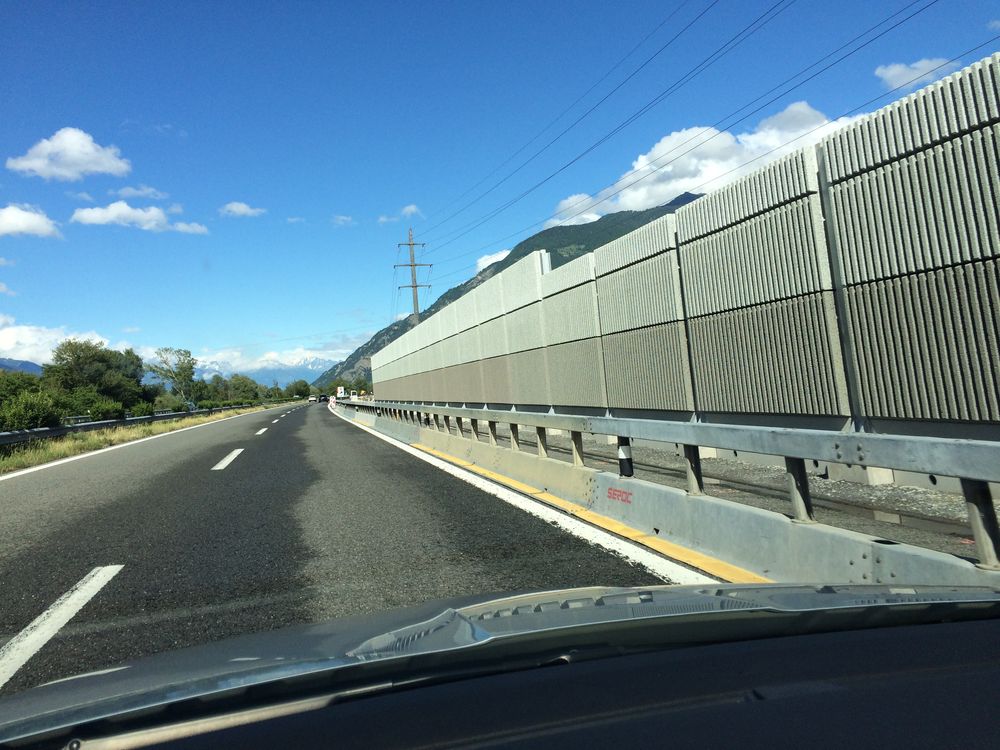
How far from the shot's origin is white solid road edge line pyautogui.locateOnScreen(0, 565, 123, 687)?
13.5ft

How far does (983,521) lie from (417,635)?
2.89m

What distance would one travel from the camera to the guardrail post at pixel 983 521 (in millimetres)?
3611

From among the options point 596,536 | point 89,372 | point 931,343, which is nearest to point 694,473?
point 596,536

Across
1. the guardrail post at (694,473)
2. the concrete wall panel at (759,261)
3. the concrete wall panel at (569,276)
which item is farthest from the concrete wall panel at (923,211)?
the concrete wall panel at (569,276)

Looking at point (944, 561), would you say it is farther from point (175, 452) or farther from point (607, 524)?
point (175, 452)

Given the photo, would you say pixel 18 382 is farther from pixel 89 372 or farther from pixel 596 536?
pixel 596 536

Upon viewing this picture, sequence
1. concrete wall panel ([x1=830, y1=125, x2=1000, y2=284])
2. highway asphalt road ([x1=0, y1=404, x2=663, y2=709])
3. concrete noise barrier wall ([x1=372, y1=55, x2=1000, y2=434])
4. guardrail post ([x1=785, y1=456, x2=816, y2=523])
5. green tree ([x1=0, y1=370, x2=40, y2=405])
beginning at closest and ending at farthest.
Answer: highway asphalt road ([x1=0, y1=404, x2=663, y2=709]), guardrail post ([x1=785, y1=456, x2=816, y2=523]), concrete wall panel ([x1=830, y1=125, x2=1000, y2=284]), concrete noise barrier wall ([x1=372, y1=55, x2=1000, y2=434]), green tree ([x1=0, y1=370, x2=40, y2=405])

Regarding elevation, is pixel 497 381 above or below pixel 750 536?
above

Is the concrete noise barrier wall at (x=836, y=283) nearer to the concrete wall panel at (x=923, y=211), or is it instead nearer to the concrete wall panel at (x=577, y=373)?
the concrete wall panel at (x=923, y=211)

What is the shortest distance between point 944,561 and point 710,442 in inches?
86.1

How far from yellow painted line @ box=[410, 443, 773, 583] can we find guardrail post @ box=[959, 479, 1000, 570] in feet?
4.91

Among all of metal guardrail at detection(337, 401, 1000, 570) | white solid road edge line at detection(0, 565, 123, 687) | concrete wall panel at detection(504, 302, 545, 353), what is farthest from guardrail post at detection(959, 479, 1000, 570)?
concrete wall panel at detection(504, 302, 545, 353)

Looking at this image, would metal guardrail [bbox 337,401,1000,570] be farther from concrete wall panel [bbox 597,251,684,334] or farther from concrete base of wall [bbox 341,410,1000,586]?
concrete wall panel [bbox 597,251,684,334]

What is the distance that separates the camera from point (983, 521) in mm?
3654
